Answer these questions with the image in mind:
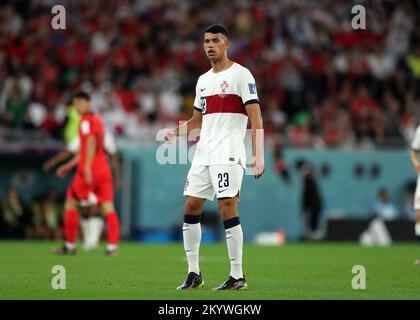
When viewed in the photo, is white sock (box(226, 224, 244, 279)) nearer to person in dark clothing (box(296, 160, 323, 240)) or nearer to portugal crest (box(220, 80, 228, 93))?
portugal crest (box(220, 80, 228, 93))

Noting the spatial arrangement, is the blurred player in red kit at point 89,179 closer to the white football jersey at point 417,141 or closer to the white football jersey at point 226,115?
the white football jersey at point 417,141

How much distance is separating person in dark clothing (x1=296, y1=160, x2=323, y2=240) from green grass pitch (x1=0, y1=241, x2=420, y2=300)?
6587 mm

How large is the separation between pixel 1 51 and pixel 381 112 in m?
10.3

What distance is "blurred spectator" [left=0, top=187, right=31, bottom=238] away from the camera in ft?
86.7

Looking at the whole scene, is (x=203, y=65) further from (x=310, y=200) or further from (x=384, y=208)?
(x=384, y=208)

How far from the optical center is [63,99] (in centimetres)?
2723

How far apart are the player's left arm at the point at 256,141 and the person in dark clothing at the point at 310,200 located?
17401 millimetres

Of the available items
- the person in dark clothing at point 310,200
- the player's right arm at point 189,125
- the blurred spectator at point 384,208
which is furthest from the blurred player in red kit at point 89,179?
the blurred spectator at point 384,208

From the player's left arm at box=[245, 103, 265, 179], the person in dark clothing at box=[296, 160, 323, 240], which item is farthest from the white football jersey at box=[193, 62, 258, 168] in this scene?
the person in dark clothing at box=[296, 160, 323, 240]

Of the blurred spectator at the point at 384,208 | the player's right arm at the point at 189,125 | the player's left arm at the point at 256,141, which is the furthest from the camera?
the blurred spectator at the point at 384,208

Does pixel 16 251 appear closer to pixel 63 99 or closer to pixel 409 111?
pixel 63 99

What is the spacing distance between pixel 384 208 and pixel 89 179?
12.5 metres

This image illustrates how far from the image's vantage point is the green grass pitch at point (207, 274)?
441 inches
